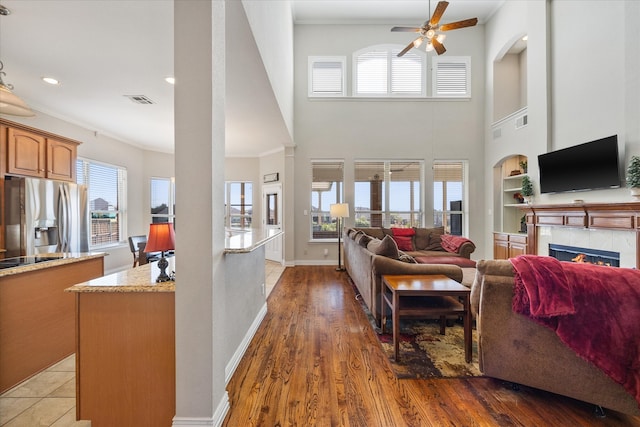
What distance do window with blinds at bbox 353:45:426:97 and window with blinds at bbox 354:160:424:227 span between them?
1756 mm

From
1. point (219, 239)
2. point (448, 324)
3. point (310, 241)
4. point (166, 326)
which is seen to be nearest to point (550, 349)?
point (448, 324)

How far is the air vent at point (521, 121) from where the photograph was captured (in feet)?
17.8

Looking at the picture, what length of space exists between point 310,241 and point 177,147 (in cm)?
524

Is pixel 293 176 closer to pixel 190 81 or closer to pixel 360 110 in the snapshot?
pixel 360 110

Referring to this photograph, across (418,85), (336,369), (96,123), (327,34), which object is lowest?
(336,369)

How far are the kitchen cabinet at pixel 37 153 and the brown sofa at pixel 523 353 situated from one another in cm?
494

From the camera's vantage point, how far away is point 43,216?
335 centimetres

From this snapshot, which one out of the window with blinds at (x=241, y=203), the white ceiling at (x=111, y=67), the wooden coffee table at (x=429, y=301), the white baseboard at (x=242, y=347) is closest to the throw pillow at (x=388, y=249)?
the wooden coffee table at (x=429, y=301)

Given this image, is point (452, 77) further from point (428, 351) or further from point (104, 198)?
point (104, 198)

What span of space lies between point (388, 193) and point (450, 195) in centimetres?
157

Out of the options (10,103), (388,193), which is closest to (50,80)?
(10,103)

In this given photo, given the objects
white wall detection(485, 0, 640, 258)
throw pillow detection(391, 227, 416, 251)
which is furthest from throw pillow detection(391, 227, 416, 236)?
white wall detection(485, 0, 640, 258)

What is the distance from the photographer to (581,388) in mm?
1699

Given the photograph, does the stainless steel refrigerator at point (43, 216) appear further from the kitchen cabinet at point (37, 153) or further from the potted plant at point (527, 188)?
the potted plant at point (527, 188)
